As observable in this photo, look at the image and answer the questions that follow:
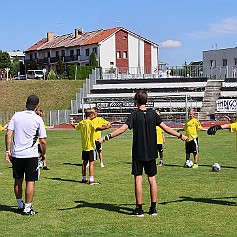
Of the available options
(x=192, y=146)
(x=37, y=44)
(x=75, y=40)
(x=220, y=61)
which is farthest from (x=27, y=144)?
(x=37, y=44)

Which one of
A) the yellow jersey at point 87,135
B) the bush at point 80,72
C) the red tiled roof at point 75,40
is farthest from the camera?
the red tiled roof at point 75,40

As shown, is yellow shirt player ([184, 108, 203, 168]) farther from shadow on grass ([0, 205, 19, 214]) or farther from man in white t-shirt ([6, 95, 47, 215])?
man in white t-shirt ([6, 95, 47, 215])

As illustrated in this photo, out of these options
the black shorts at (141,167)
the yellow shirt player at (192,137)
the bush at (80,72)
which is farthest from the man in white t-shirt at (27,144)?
the bush at (80,72)

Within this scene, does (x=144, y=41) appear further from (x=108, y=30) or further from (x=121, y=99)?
(x=121, y=99)

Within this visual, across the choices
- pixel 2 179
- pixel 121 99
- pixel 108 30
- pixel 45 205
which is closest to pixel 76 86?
pixel 121 99

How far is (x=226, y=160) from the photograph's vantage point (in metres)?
16.3

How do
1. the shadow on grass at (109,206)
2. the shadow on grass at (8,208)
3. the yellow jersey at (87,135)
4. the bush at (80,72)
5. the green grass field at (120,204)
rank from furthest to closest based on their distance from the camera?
the bush at (80,72)
the yellow jersey at (87,135)
the shadow on grass at (8,208)
the shadow on grass at (109,206)
the green grass field at (120,204)

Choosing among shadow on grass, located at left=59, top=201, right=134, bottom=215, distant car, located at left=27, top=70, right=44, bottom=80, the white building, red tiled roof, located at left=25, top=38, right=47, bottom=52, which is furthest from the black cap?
red tiled roof, located at left=25, top=38, right=47, bottom=52

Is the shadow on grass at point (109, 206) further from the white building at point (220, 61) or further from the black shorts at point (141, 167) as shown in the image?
the white building at point (220, 61)

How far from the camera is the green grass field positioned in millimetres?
7582

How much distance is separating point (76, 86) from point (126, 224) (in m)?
Answer: 50.4

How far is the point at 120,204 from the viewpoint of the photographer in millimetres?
9461

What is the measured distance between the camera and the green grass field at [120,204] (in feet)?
24.9

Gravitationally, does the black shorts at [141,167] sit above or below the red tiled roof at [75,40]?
below
